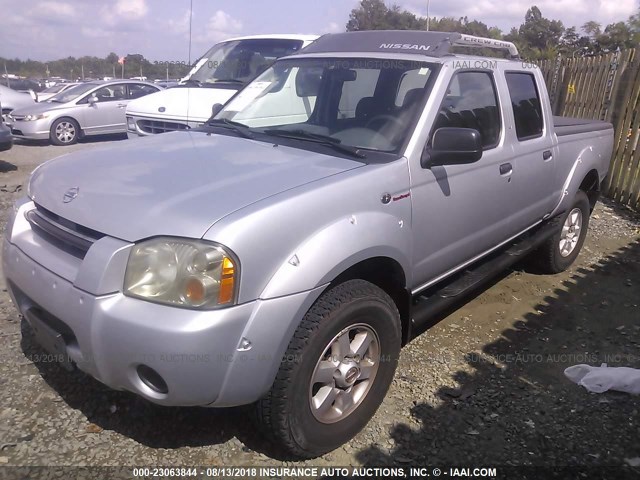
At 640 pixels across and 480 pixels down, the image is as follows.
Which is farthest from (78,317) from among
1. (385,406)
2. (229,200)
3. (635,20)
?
(635,20)

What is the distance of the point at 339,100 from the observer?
3.57 meters

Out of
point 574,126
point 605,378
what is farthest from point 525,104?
point 605,378

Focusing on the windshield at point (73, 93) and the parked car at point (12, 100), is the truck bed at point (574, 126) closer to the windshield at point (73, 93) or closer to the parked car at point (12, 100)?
the windshield at point (73, 93)

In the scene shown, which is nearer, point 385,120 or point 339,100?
point 385,120

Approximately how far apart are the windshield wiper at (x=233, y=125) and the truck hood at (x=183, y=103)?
2607mm

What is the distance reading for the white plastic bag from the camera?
3.34 m

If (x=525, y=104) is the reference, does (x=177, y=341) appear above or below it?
below

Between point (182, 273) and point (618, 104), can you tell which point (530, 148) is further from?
point (618, 104)

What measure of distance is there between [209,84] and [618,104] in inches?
239

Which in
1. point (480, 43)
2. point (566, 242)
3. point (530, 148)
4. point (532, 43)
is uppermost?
point (532, 43)

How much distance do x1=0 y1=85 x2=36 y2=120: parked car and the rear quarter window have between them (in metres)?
13.1

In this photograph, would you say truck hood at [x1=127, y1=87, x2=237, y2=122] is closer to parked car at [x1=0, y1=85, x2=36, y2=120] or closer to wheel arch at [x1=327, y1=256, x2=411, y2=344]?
wheel arch at [x1=327, y1=256, x2=411, y2=344]

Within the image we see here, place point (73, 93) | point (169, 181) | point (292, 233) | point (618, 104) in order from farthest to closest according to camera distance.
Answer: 1. point (73, 93)
2. point (618, 104)
3. point (169, 181)
4. point (292, 233)

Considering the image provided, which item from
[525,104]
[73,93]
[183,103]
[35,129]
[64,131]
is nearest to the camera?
[525,104]
